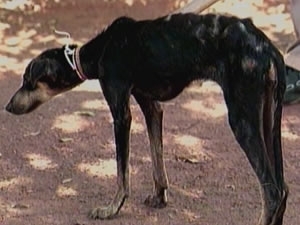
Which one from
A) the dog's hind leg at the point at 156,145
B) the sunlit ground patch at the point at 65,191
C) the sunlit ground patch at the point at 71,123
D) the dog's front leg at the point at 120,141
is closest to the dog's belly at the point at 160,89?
the dog's front leg at the point at 120,141

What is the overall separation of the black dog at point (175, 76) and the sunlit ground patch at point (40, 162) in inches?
28.6

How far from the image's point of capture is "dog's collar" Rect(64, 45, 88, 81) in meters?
5.17

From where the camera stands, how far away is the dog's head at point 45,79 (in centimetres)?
518

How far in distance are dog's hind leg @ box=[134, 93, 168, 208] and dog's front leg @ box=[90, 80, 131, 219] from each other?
230 millimetres

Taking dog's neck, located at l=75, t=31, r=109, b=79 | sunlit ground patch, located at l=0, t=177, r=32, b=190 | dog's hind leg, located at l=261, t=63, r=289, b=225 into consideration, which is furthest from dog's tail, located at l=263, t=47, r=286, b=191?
sunlit ground patch, located at l=0, t=177, r=32, b=190

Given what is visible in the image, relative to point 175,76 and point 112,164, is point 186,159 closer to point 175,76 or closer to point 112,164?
point 112,164

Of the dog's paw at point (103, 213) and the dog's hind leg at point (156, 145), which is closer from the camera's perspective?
the dog's paw at point (103, 213)

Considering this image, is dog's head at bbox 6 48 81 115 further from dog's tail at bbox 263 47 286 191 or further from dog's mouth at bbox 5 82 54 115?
dog's tail at bbox 263 47 286 191

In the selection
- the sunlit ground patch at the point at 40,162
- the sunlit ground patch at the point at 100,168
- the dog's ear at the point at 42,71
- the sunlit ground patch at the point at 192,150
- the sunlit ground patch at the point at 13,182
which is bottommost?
the sunlit ground patch at the point at 192,150

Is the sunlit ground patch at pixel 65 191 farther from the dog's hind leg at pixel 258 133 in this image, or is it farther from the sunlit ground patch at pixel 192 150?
the dog's hind leg at pixel 258 133

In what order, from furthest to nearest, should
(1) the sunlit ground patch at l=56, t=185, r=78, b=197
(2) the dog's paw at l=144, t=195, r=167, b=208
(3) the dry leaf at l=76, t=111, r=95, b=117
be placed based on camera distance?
(3) the dry leaf at l=76, t=111, r=95, b=117
(1) the sunlit ground patch at l=56, t=185, r=78, b=197
(2) the dog's paw at l=144, t=195, r=167, b=208

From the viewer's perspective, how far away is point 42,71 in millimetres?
5168

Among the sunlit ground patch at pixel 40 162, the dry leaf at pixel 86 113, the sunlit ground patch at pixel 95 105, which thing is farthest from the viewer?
the sunlit ground patch at pixel 95 105

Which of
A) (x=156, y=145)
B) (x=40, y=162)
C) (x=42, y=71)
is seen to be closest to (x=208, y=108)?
(x=40, y=162)
